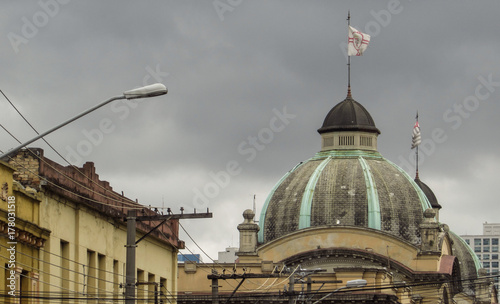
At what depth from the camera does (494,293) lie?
13550cm

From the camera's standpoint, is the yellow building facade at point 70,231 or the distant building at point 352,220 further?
the distant building at point 352,220

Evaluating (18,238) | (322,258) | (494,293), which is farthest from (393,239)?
(18,238)

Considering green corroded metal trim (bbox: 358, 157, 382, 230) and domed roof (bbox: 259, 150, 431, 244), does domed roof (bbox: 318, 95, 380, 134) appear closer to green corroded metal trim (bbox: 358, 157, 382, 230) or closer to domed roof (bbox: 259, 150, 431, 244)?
domed roof (bbox: 259, 150, 431, 244)

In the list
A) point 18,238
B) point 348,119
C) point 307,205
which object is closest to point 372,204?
point 307,205

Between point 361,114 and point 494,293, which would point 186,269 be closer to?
point 361,114

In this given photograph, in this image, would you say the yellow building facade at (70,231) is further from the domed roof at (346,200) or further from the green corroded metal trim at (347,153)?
the green corroded metal trim at (347,153)

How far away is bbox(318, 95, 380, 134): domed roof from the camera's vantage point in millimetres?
105375

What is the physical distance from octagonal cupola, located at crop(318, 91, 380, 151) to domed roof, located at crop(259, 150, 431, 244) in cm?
173

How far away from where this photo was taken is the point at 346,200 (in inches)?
3949

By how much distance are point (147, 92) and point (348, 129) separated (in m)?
72.5

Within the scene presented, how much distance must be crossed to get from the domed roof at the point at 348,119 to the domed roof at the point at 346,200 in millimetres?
2506

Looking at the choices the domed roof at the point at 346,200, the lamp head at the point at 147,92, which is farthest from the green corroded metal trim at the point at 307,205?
the lamp head at the point at 147,92

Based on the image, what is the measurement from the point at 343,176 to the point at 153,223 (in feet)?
154

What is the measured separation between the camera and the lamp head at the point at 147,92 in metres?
33.1
